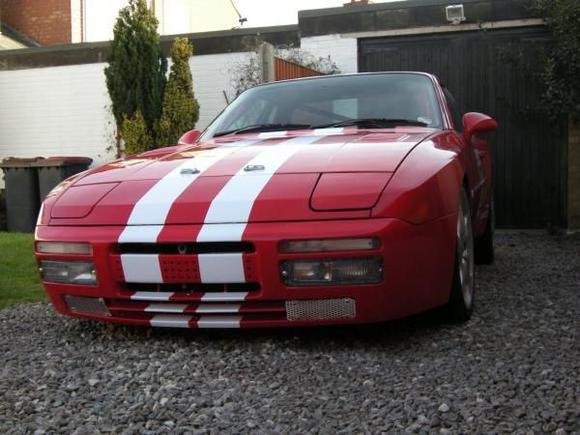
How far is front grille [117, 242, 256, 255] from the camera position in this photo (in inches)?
106

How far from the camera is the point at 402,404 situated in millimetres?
2211

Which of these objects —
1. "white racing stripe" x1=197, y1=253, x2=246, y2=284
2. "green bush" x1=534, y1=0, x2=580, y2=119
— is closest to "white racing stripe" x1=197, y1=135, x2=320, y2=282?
"white racing stripe" x1=197, y1=253, x2=246, y2=284

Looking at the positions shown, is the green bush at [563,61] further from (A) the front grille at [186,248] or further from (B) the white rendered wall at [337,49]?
(A) the front grille at [186,248]

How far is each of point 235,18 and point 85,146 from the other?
60.1 ft

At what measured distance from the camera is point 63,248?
2941 mm

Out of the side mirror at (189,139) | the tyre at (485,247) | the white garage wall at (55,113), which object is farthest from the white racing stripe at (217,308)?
the white garage wall at (55,113)

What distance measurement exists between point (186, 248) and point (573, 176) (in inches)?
249

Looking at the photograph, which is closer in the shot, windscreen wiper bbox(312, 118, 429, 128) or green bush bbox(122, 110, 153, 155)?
windscreen wiper bbox(312, 118, 429, 128)

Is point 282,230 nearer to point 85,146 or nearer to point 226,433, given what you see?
point 226,433

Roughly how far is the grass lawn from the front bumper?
1651 millimetres

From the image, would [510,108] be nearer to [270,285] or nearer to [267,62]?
[267,62]

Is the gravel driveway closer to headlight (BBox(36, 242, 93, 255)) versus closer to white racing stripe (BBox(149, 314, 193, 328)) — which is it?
white racing stripe (BBox(149, 314, 193, 328))

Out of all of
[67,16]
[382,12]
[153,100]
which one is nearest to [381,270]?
[382,12]

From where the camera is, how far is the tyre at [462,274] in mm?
3080
